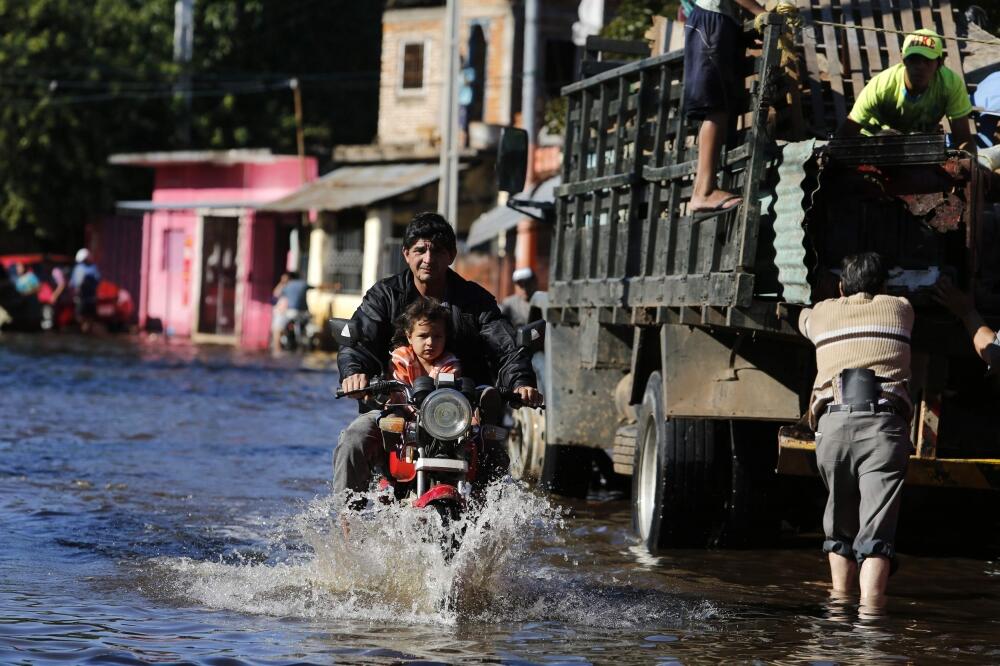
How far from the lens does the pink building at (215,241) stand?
138 feet

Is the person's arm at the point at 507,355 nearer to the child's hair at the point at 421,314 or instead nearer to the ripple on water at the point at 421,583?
the child's hair at the point at 421,314

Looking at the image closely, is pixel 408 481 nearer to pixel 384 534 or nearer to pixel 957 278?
pixel 384 534

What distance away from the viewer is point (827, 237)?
867cm

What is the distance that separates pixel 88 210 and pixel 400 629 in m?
40.0

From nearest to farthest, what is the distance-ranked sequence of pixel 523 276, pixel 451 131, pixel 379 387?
pixel 379 387 < pixel 523 276 < pixel 451 131

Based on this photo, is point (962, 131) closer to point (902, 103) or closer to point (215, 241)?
point (902, 103)

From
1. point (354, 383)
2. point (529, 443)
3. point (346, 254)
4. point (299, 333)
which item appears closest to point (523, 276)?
point (529, 443)

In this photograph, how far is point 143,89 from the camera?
148ft

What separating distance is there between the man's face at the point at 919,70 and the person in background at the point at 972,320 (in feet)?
4.59

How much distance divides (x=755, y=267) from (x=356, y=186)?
2964cm

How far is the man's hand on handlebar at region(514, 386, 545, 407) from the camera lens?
7742 millimetres

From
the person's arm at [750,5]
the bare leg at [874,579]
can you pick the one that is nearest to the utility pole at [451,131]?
the person's arm at [750,5]

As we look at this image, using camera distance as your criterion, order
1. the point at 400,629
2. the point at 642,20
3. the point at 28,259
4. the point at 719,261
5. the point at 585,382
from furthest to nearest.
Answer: the point at 28,259
the point at 642,20
the point at 585,382
the point at 719,261
the point at 400,629

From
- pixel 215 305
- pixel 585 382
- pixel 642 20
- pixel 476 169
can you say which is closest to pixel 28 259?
pixel 215 305
